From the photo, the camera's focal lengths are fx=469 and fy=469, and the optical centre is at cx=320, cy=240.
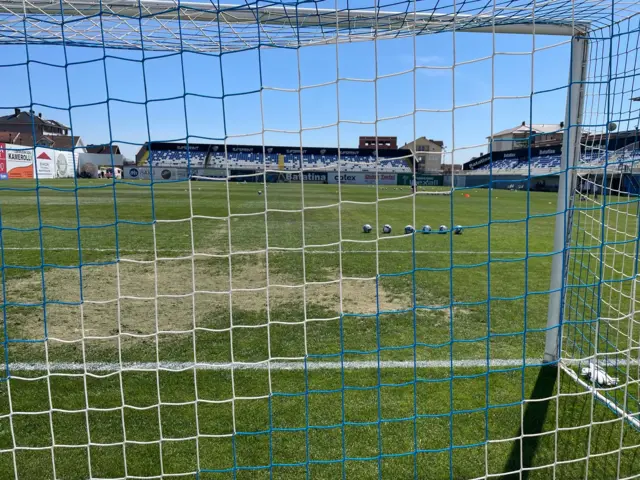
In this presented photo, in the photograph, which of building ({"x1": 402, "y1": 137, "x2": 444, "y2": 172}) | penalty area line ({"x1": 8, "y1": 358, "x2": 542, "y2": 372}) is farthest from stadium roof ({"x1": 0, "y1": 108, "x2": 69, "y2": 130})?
building ({"x1": 402, "y1": 137, "x2": 444, "y2": 172})

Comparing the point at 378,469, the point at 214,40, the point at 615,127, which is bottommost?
the point at 378,469

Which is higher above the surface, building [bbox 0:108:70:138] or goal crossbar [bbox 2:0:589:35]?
goal crossbar [bbox 2:0:589:35]

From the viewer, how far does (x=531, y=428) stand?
282cm

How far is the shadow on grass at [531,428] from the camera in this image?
97.4 inches

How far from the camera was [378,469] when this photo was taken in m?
2.49

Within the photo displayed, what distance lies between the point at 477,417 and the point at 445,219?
11222 mm

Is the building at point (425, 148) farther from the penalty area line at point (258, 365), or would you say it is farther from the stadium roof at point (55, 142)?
the stadium roof at point (55, 142)

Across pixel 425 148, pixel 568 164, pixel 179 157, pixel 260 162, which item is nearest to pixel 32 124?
pixel 425 148

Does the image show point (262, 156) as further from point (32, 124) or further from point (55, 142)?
point (55, 142)

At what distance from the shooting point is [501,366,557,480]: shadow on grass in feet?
8.12

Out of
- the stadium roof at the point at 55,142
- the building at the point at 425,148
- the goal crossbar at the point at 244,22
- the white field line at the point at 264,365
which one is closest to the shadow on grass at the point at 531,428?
the white field line at the point at 264,365

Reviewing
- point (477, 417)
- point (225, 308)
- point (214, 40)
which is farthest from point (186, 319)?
point (477, 417)

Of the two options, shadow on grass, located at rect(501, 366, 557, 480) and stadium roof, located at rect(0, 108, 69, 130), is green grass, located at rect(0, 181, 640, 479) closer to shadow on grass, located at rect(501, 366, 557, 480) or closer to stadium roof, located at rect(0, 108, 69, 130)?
shadow on grass, located at rect(501, 366, 557, 480)

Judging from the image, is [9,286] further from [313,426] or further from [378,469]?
[378,469]
